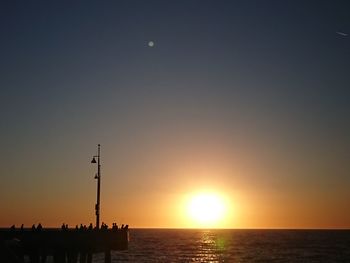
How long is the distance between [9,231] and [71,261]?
5404 mm

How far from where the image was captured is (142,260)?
290 feet

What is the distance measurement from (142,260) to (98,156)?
190 ft

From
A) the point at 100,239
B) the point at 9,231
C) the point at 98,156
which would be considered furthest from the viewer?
the point at 98,156

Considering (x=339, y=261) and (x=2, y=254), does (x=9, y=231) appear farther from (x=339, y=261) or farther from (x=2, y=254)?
(x=339, y=261)

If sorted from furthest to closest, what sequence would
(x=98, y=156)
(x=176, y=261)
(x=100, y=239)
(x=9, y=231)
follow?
(x=176, y=261) < (x=98, y=156) < (x=100, y=239) < (x=9, y=231)

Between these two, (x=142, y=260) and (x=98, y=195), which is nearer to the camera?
(x=98, y=195)

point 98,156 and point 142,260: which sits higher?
point 98,156

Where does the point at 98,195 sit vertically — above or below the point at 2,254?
above

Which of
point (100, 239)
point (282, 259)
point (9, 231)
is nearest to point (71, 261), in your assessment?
point (100, 239)

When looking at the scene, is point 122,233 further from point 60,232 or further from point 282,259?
point 282,259

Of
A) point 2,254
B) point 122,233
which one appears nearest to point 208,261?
point 122,233

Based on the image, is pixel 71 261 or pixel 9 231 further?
pixel 71 261

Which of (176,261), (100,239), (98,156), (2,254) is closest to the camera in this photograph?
(2,254)

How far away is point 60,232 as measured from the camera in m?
28.7
